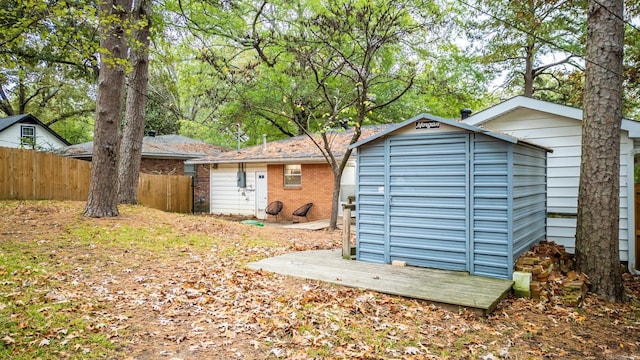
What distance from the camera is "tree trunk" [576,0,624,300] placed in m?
5.31

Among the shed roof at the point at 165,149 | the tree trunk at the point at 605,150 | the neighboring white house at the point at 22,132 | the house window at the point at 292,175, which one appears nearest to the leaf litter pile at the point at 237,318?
the tree trunk at the point at 605,150

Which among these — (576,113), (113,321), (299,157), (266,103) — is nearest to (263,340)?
(113,321)

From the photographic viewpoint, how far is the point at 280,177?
1599 centimetres

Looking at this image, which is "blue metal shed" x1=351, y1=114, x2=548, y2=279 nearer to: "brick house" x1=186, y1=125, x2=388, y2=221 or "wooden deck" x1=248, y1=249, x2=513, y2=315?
"wooden deck" x1=248, y1=249, x2=513, y2=315

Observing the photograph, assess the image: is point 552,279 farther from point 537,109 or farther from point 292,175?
point 292,175

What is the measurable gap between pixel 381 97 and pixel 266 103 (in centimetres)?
590

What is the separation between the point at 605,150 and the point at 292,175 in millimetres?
11625

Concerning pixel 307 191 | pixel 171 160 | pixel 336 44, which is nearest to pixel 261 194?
pixel 307 191

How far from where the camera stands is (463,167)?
5602 mm

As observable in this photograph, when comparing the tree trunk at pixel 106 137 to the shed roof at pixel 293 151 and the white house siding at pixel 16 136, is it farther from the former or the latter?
the white house siding at pixel 16 136

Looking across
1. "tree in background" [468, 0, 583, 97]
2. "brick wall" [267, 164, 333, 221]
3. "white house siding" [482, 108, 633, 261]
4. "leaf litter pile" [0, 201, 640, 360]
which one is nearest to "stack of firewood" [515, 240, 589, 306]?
"leaf litter pile" [0, 201, 640, 360]

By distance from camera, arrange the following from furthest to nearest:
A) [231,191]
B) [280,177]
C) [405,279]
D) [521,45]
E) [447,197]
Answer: [231,191]
[280,177]
[521,45]
[447,197]
[405,279]

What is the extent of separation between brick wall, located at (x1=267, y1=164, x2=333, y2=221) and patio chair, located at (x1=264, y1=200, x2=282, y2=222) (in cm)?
21

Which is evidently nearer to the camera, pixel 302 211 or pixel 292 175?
pixel 302 211
